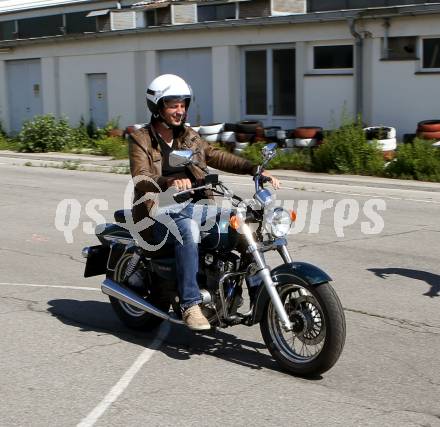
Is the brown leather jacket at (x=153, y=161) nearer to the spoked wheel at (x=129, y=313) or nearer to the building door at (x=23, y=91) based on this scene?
the spoked wheel at (x=129, y=313)

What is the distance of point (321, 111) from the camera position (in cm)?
2131

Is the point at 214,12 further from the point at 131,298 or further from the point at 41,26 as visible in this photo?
the point at 131,298

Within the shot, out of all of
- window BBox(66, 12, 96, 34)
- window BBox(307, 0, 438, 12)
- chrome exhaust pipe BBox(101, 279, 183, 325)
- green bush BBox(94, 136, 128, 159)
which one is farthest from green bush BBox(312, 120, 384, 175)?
window BBox(66, 12, 96, 34)

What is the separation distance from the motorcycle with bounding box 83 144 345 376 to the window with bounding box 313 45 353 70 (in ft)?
51.4

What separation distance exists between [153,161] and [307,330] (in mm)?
1580

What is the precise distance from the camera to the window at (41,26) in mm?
32875

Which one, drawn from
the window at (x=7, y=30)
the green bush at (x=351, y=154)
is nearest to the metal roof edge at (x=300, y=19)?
the green bush at (x=351, y=154)

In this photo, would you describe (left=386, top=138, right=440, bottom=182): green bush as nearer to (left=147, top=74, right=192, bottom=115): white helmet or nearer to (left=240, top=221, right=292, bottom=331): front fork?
(left=147, top=74, right=192, bottom=115): white helmet

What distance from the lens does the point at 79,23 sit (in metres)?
31.8

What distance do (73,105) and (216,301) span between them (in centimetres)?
2367

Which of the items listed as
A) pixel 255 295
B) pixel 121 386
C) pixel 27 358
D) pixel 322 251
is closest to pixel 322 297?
pixel 255 295

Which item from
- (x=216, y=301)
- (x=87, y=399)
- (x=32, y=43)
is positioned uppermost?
(x=32, y=43)

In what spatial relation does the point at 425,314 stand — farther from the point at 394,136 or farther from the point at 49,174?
the point at 49,174

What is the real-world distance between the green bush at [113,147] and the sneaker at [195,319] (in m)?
17.0
